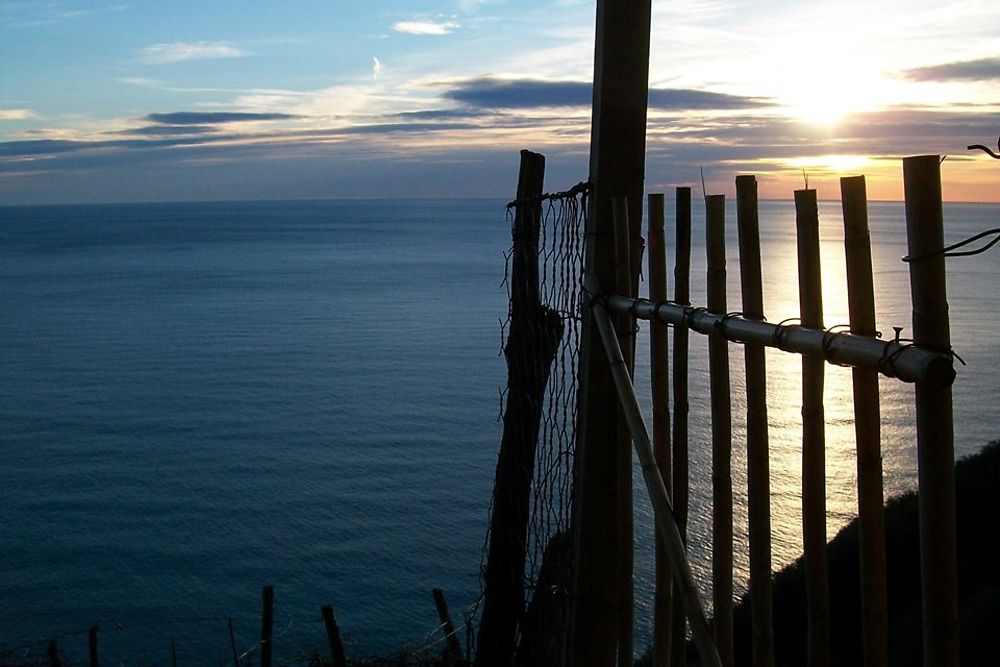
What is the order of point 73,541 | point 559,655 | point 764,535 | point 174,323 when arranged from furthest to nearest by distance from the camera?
point 174,323 < point 73,541 < point 559,655 < point 764,535

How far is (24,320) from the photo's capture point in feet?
178

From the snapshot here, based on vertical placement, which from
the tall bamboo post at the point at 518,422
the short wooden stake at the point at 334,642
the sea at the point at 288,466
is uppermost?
the tall bamboo post at the point at 518,422

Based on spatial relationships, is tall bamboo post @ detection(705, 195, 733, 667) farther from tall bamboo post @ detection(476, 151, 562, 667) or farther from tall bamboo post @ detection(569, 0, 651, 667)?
tall bamboo post @ detection(476, 151, 562, 667)

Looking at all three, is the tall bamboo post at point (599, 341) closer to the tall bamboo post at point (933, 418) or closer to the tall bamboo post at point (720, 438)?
the tall bamboo post at point (720, 438)

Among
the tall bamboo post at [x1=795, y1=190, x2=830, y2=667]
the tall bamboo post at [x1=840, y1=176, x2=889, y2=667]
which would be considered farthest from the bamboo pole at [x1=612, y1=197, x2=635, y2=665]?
the tall bamboo post at [x1=840, y1=176, x2=889, y2=667]

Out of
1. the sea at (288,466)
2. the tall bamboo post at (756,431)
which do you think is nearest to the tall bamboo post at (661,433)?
the tall bamboo post at (756,431)

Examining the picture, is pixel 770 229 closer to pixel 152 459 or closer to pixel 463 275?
pixel 463 275

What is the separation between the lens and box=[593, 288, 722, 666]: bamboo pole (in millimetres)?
2396

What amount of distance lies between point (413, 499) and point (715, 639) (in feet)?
72.1

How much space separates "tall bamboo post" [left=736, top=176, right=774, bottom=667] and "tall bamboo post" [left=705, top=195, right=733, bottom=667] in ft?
0.35

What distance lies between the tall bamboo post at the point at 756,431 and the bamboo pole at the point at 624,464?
2.69 feet

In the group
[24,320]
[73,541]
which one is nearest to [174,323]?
[24,320]

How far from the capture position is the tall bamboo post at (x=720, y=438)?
2.49 m

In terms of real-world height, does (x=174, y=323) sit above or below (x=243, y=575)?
above
